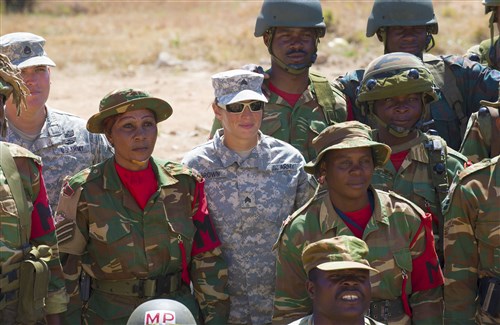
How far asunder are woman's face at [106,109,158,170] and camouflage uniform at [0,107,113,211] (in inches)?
37.6

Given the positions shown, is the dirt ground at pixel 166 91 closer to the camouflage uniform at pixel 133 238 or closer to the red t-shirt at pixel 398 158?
the red t-shirt at pixel 398 158

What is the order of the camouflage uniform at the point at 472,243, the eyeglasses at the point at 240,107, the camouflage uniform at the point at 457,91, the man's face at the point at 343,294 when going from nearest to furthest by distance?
the man's face at the point at 343,294, the camouflage uniform at the point at 472,243, the eyeglasses at the point at 240,107, the camouflage uniform at the point at 457,91

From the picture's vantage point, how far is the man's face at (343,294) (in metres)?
4.68

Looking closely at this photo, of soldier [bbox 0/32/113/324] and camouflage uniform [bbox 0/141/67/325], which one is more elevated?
soldier [bbox 0/32/113/324]

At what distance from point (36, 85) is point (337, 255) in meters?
2.94

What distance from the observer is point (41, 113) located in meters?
7.00

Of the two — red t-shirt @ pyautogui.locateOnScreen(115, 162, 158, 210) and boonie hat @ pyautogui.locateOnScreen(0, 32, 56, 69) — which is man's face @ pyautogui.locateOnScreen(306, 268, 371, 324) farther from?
boonie hat @ pyautogui.locateOnScreen(0, 32, 56, 69)

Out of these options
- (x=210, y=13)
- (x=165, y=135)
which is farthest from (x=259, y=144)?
(x=210, y=13)

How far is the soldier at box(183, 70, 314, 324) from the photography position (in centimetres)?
627

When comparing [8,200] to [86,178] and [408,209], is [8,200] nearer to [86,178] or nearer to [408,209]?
[86,178]

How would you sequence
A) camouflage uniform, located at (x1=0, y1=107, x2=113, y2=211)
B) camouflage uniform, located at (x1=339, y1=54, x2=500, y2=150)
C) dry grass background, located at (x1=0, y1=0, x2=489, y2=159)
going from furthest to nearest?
dry grass background, located at (x1=0, y1=0, x2=489, y2=159), camouflage uniform, located at (x1=339, y1=54, x2=500, y2=150), camouflage uniform, located at (x1=0, y1=107, x2=113, y2=211)

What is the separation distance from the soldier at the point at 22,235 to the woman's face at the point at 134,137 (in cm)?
61

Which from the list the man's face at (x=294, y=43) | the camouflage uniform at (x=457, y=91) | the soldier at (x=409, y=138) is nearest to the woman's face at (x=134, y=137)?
the soldier at (x=409, y=138)

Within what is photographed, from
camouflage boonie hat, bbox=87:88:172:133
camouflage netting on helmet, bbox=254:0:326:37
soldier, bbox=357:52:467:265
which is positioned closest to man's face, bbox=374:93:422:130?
soldier, bbox=357:52:467:265
